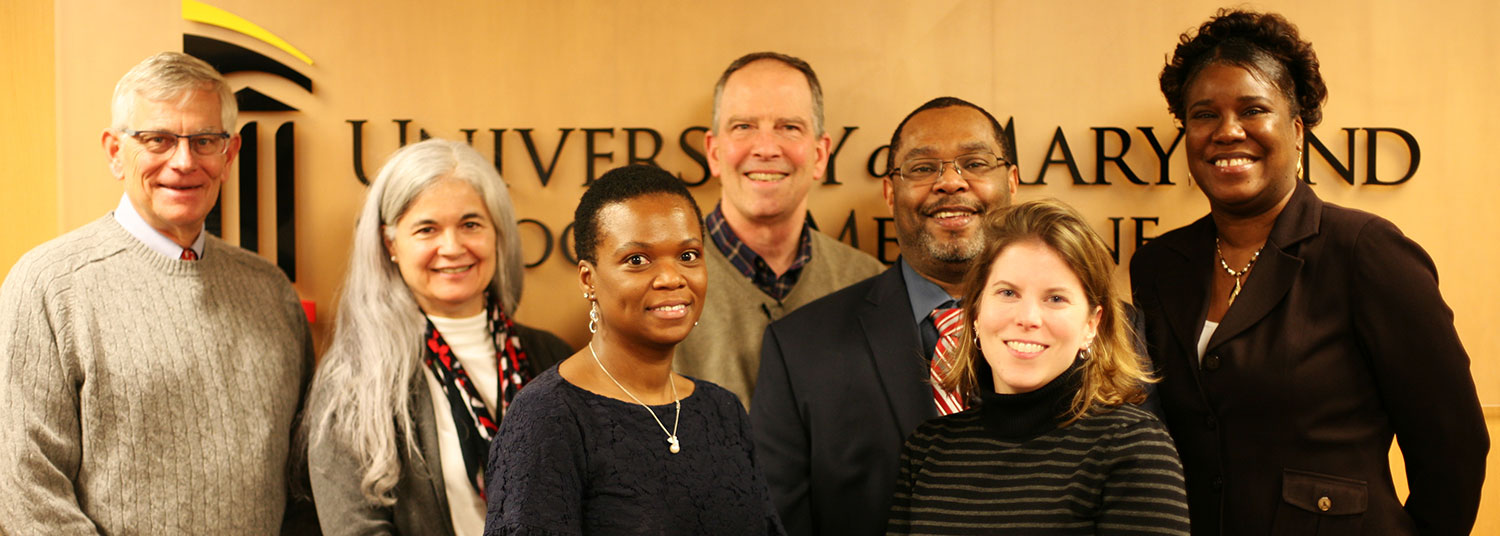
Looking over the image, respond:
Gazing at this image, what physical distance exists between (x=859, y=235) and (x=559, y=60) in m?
1.28

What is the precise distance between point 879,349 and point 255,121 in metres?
2.49

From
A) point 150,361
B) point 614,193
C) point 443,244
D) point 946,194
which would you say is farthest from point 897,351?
point 150,361

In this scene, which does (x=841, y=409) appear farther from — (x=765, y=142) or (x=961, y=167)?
(x=765, y=142)

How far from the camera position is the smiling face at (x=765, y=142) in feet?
10.6

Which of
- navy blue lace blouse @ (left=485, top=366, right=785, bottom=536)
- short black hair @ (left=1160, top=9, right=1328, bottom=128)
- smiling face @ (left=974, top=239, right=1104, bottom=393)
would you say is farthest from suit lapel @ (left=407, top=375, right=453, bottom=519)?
short black hair @ (left=1160, top=9, right=1328, bottom=128)

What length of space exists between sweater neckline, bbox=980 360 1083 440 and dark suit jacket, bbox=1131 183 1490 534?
90cm

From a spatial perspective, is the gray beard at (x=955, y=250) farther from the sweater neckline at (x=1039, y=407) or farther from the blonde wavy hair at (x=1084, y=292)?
the sweater neckline at (x=1039, y=407)

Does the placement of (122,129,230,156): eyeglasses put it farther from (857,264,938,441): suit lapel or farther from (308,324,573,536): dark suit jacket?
(857,264,938,441): suit lapel

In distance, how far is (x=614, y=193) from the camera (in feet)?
6.32

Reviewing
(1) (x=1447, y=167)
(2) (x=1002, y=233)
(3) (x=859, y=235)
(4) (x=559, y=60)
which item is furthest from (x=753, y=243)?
(1) (x=1447, y=167)

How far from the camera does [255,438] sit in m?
2.82

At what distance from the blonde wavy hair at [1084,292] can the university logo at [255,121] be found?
2649 mm

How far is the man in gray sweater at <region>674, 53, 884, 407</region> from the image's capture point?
3195 millimetres

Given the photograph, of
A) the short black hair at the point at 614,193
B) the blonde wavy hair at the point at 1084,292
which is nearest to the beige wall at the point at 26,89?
the short black hair at the point at 614,193
